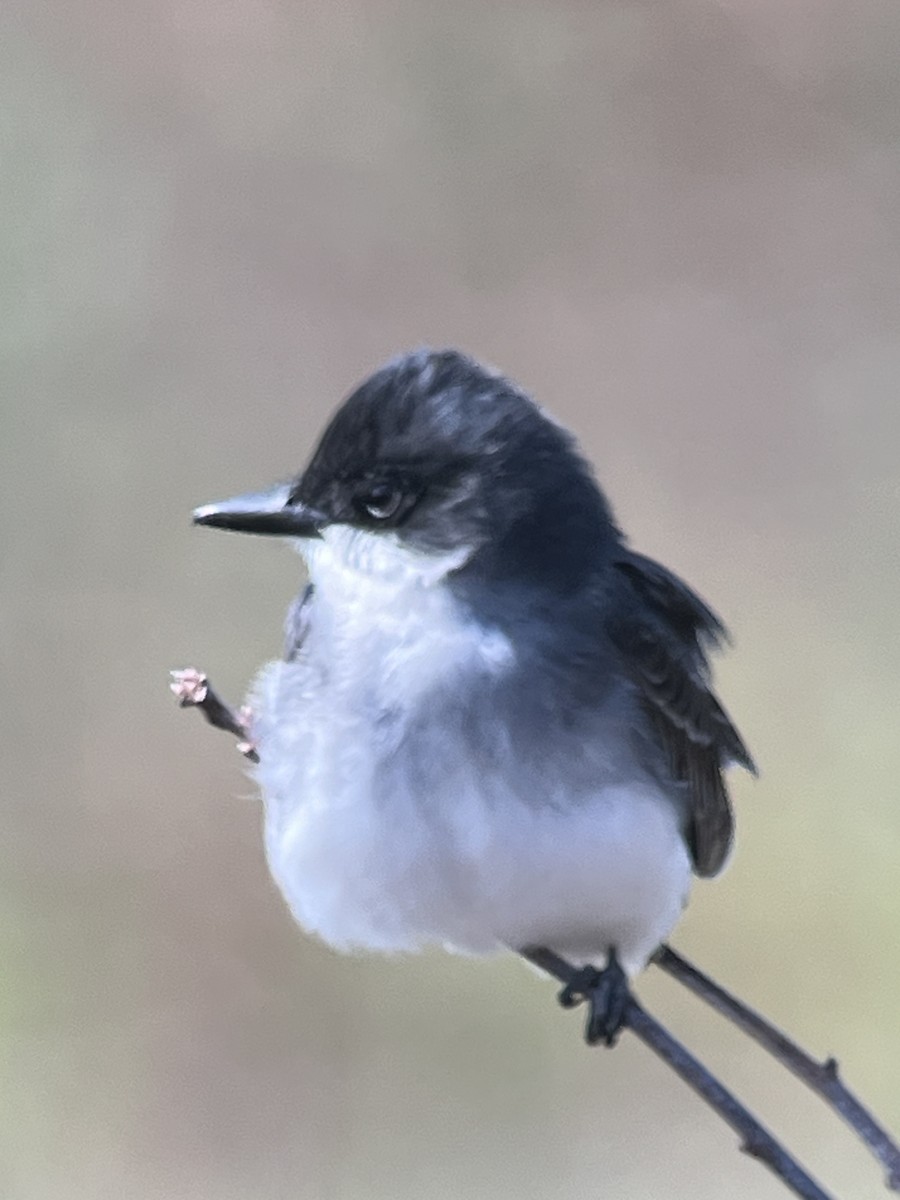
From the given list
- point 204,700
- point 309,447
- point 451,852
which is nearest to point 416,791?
point 451,852

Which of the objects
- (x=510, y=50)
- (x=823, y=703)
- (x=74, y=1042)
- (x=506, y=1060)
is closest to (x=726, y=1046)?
(x=506, y=1060)

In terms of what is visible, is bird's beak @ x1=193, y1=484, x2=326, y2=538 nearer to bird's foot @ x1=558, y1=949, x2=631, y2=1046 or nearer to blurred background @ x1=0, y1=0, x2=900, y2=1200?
bird's foot @ x1=558, y1=949, x2=631, y2=1046

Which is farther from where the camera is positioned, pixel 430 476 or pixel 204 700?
pixel 430 476

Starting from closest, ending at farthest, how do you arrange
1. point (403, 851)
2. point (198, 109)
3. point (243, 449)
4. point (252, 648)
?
1. point (403, 851)
2. point (252, 648)
3. point (243, 449)
4. point (198, 109)

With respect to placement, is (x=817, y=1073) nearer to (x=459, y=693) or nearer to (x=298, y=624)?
(x=459, y=693)

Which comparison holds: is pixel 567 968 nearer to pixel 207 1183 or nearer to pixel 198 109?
pixel 207 1183

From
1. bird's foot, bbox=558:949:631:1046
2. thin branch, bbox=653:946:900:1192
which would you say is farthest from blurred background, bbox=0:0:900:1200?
thin branch, bbox=653:946:900:1192
